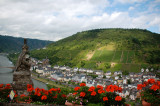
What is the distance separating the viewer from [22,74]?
8.58m

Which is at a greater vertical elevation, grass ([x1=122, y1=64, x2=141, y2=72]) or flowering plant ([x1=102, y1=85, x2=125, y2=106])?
flowering plant ([x1=102, y1=85, x2=125, y2=106])

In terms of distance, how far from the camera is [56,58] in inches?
5340

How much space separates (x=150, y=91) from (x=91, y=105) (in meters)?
3.14

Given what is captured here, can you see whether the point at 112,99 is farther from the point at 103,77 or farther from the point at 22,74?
the point at 103,77

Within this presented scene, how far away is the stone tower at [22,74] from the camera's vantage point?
27.9 ft

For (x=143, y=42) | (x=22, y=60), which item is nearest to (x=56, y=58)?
(x=143, y=42)

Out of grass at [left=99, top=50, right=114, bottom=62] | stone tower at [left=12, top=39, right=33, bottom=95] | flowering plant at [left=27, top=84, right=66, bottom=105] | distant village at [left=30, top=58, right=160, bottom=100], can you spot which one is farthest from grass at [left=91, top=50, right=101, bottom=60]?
flowering plant at [left=27, top=84, right=66, bottom=105]

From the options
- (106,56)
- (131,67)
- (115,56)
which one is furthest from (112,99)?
(106,56)

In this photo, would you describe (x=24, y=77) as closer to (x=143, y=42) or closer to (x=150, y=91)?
(x=150, y=91)

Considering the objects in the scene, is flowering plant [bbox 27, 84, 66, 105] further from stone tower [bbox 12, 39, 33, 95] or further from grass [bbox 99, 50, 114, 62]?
grass [bbox 99, 50, 114, 62]

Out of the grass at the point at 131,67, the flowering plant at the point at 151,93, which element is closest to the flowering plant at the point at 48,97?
the flowering plant at the point at 151,93

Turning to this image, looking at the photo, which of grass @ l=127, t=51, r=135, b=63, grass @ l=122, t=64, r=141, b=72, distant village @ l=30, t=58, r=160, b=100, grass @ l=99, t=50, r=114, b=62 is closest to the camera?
distant village @ l=30, t=58, r=160, b=100

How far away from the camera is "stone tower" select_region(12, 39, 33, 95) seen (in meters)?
8.51

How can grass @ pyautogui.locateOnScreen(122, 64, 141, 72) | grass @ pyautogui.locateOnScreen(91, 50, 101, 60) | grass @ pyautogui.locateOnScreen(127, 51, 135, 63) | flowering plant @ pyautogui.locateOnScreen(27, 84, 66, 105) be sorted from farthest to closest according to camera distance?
grass @ pyautogui.locateOnScreen(91, 50, 101, 60), grass @ pyautogui.locateOnScreen(127, 51, 135, 63), grass @ pyautogui.locateOnScreen(122, 64, 141, 72), flowering plant @ pyautogui.locateOnScreen(27, 84, 66, 105)
